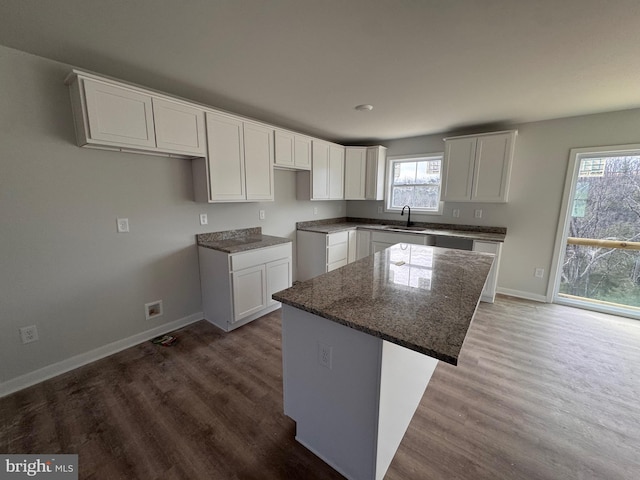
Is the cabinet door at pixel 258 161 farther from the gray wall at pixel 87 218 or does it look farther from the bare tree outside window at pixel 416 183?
the bare tree outside window at pixel 416 183

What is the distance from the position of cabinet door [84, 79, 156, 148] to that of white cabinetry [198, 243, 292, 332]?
3.84 feet

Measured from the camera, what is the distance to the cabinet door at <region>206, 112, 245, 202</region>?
8.08 feet

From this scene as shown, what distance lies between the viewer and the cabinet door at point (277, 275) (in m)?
2.94

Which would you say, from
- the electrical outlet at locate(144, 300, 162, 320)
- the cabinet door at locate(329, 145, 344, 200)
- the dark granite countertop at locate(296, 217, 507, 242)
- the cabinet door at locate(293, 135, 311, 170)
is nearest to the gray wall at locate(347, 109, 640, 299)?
the dark granite countertop at locate(296, 217, 507, 242)

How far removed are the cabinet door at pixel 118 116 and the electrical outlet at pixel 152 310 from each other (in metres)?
1.47

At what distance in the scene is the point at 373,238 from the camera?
4.09 meters

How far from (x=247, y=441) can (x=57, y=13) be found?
8.39ft

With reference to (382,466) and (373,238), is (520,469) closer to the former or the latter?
(382,466)

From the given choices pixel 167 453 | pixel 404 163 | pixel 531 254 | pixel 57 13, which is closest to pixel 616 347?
pixel 531 254

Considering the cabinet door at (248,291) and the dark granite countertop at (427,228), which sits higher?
the dark granite countertop at (427,228)

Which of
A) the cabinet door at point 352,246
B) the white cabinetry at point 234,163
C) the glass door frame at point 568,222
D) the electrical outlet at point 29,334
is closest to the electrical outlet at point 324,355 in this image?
the white cabinetry at point 234,163

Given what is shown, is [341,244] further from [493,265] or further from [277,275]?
[493,265]

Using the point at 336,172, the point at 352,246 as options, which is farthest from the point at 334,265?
the point at 336,172

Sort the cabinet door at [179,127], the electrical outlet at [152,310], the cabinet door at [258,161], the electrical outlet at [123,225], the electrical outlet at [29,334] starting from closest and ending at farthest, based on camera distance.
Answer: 1. the electrical outlet at [29,334]
2. the cabinet door at [179,127]
3. the electrical outlet at [123,225]
4. the electrical outlet at [152,310]
5. the cabinet door at [258,161]
